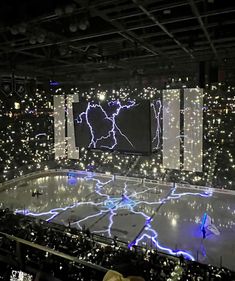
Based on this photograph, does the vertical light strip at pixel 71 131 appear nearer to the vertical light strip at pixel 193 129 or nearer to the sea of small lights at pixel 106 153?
the sea of small lights at pixel 106 153

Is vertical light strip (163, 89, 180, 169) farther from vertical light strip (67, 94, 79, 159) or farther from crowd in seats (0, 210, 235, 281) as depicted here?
crowd in seats (0, 210, 235, 281)

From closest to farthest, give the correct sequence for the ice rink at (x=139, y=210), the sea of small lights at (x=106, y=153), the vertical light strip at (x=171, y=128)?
the ice rink at (x=139, y=210)
the sea of small lights at (x=106, y=153)
the vertical light strip at (x=171, y=128)

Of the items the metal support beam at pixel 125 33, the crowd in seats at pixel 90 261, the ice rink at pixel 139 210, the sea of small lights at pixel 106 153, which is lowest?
the ice rink at pixel 139 210

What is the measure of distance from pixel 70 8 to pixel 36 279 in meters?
2.64

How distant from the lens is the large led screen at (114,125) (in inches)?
216

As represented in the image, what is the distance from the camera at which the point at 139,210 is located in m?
5.45

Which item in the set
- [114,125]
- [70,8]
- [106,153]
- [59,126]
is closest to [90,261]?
[70,8]

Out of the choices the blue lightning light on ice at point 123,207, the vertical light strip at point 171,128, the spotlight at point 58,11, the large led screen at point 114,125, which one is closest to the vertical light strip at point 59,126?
the blue lightning light on ice at point 123,207

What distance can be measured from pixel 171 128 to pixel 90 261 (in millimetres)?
5186

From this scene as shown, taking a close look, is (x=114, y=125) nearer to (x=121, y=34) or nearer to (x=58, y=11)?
(x=121, y=34)

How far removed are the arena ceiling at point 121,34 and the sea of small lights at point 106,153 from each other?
681mm

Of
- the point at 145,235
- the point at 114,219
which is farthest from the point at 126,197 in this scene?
the point at 145,235

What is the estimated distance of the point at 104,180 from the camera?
7.66 metres

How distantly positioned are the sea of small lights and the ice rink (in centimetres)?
41
